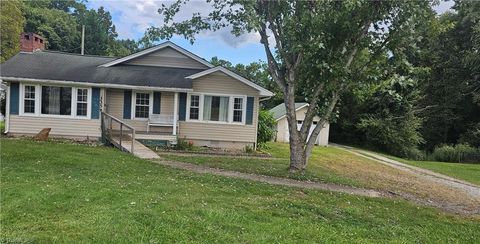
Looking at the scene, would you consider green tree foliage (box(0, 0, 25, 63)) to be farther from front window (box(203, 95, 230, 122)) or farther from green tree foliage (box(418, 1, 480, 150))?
green tree foliage (box(418, 1, 480, 150))

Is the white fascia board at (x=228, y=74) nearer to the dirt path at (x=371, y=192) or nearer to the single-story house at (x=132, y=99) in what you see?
the single-story house at (x=132, y=99)

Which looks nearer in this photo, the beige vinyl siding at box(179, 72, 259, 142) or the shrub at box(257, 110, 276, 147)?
the beige vinyl siding at box(179, 72, 259, 142)

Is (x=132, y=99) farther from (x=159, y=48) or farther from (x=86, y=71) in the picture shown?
(x=159, y=48)

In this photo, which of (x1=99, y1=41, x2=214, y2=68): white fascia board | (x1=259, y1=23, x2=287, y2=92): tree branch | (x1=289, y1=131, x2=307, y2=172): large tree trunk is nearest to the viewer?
(x1=289, y1=131, x2=307, y2=172): large tree trunk

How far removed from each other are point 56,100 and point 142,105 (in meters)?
Result: 3.57

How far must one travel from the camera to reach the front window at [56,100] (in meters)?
17.2

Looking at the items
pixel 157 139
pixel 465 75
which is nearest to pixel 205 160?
pixel 157 139

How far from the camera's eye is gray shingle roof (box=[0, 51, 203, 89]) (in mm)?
17266

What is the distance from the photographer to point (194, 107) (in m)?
18.6

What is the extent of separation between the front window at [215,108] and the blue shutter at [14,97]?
781 cm

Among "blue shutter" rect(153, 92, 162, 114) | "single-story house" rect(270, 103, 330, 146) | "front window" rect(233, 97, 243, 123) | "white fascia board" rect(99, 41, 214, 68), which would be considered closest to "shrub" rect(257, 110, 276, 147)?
"front window" rect(233, 97, 243, 123)

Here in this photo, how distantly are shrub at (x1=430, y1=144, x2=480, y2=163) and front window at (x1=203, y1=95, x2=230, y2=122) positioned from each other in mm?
20832

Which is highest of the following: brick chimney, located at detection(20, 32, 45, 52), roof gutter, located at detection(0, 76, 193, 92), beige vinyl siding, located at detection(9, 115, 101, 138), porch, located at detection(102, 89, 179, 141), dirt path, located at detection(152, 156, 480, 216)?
brick chimney, located at detection(20, 32, 45, 52)

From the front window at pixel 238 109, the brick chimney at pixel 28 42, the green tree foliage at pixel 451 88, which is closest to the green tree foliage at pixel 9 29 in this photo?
the brick chimney at pixel 28 42
